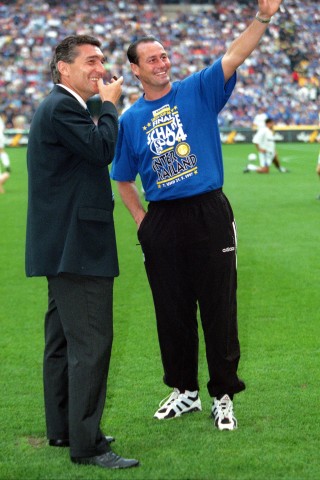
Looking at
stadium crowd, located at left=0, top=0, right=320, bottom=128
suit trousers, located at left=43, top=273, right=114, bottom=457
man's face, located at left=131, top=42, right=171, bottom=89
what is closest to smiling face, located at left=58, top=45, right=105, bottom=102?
man's face, located at left=131, top=42, right=171, bottom=89

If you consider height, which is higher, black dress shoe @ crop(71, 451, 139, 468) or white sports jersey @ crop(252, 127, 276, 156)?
black dress shoe @ crop(71, 451, 139, 468)

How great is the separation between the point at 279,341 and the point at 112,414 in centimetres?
233

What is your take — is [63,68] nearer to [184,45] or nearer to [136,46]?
[136,46]

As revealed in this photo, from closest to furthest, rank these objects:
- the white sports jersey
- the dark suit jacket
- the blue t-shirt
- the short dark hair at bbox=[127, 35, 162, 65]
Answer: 1. the dark suit jacket
2. the blue t-shirt
3. the short dark hair at bbox=[127, 35, 162, 65]
4. the white sports jersey

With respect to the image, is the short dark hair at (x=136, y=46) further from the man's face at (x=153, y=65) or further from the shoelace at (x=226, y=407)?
the shoelace at (x=226, y=407)

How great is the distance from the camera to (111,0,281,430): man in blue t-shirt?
550 centimetres

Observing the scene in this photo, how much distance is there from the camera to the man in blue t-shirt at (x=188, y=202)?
5500 millimetres

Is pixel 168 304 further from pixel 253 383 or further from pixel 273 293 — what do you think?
pixel 273 293

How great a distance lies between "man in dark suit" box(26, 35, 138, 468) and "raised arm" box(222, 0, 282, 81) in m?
0.78

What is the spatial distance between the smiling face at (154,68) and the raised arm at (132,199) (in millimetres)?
662

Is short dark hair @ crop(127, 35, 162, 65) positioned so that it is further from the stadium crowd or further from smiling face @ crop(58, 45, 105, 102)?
the stadium crowd

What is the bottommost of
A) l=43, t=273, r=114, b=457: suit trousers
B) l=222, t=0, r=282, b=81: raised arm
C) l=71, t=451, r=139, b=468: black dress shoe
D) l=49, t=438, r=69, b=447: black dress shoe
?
l=49, t=438, r=69, b=447: black dress shoe

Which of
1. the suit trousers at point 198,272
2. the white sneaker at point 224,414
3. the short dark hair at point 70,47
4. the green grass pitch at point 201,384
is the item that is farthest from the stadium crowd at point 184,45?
the short dark hair at point 70,47

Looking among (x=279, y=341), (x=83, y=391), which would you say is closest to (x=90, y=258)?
(x=83, y=391)
